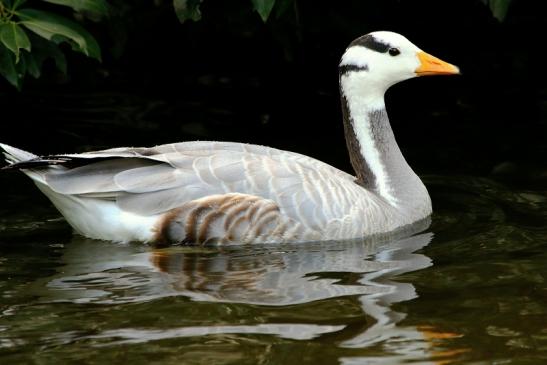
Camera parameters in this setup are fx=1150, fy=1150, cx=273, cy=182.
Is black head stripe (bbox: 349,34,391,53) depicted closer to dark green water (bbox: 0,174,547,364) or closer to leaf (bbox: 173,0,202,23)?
leaf (bbox: 173,0,202,23)

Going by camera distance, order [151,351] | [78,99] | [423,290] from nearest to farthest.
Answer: [151,351] → [423,290] → [78,99]

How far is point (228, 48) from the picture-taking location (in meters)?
14.6

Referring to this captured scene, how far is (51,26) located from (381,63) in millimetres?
2596

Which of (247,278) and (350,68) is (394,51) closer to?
(350,68)

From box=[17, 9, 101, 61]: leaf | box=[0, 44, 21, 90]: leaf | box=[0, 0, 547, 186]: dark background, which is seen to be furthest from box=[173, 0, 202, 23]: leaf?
box=[0, 44, 21, 90]: leaf

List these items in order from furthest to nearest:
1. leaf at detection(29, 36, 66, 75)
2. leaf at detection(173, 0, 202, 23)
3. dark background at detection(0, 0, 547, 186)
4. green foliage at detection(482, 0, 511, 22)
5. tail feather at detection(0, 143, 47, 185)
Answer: dark background at detection(0, 0, 547, 186) → leaf at detection(29, 36, 66, 75) → green foliage at detection(482, 0, 511, 22) → leaf at detection(173, 0, 202, 23) → tail feather at detection(0, 143, 47, 185)

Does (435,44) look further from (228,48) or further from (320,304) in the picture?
(320,304)

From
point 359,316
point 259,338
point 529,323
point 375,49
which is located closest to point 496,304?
point 529,323

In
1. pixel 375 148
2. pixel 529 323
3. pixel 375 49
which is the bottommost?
pixel 529 323

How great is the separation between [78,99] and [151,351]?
7.31m

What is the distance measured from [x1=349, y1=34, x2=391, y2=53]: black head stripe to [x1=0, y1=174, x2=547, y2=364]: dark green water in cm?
142

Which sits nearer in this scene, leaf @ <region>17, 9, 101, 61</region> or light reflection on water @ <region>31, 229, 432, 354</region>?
light reflection on water @ <region>31, 229, 432, 354</region>

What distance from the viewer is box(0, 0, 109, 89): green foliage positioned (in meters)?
8.32

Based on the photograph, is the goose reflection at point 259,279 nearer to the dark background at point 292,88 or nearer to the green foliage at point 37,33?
the green foliage at point 37,33
